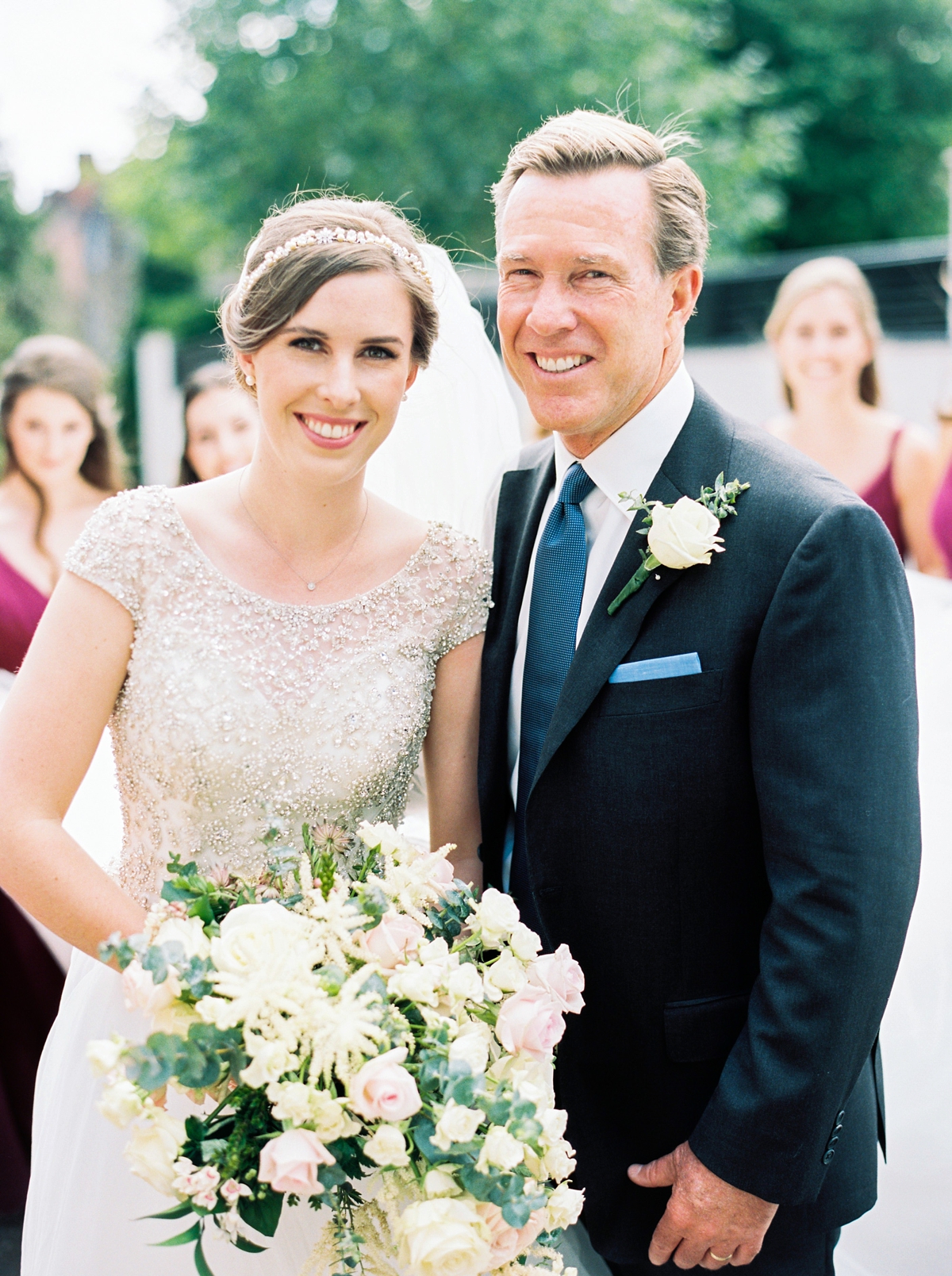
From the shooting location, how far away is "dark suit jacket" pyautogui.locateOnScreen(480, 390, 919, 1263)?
196 centimetres

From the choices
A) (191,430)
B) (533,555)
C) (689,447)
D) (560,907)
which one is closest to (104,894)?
(560,907)

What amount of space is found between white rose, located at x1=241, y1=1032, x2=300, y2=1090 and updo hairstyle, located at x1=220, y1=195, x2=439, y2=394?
1361 mm

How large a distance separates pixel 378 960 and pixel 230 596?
96cm

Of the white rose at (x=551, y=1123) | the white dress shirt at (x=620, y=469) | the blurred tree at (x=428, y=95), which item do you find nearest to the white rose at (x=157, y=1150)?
the white rose at (x=551, y=1123)

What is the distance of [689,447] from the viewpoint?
2244 millimetres

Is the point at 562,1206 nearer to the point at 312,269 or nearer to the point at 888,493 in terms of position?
the point at 312,269

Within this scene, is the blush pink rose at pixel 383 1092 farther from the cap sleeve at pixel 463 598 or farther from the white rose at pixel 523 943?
the cap sleeve at pixel 463 598

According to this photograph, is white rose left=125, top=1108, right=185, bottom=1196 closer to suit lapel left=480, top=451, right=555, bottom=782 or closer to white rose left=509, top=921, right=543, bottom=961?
white rose left=509, top=921, right=543, bottom=961

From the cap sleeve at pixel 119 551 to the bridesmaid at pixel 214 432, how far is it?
3.34m

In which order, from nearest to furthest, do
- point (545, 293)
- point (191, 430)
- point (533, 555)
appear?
point (545, 293), point (533, 555), point (191, 430)

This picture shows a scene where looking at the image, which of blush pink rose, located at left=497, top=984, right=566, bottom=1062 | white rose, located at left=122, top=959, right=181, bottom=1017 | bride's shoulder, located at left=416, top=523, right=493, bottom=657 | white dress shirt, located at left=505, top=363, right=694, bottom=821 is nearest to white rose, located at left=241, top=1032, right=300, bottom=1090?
white rose, located at left=122, top=959, right=181, bottom=1017

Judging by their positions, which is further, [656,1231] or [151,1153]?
[656,1231]

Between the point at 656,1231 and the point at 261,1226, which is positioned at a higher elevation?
the point at 261,1226

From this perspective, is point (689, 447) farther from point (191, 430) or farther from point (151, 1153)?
point (191, 430)
